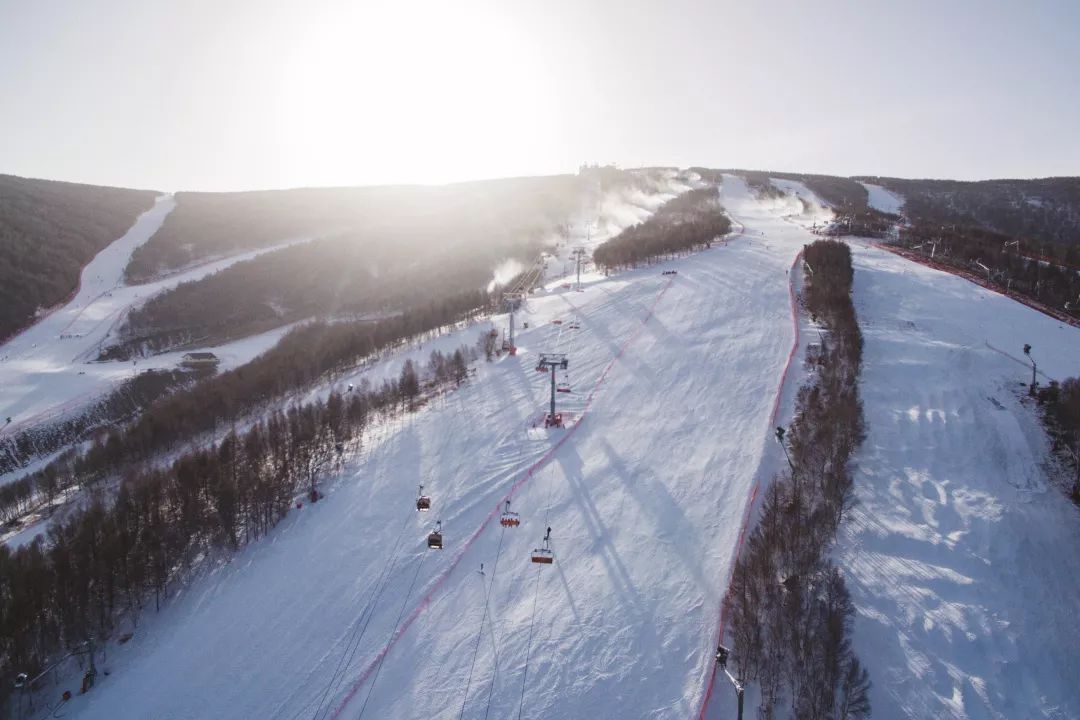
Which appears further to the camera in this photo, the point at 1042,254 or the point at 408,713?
the point at 1042,254

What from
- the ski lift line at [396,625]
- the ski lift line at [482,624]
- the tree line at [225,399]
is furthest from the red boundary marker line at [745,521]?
the tree line at [225,399]

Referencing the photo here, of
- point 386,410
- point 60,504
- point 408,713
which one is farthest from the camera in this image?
point 386,410

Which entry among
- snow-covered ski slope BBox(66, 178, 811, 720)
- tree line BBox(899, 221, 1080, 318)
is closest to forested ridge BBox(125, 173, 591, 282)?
tree line BBox(899, 221, 1080, 318)

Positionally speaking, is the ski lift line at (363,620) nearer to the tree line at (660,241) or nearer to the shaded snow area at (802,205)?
the tree line at (660,241)

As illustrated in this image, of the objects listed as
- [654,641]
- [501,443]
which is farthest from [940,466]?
[501,443]

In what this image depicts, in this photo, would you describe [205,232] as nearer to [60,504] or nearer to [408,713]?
[60,504]

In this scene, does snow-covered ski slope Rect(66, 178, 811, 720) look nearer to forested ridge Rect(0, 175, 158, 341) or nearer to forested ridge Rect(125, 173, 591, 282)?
forested ridge Rect(0, 175, 158, 341)

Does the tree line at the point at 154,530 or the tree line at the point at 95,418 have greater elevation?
the tree line at the point at 154,530
